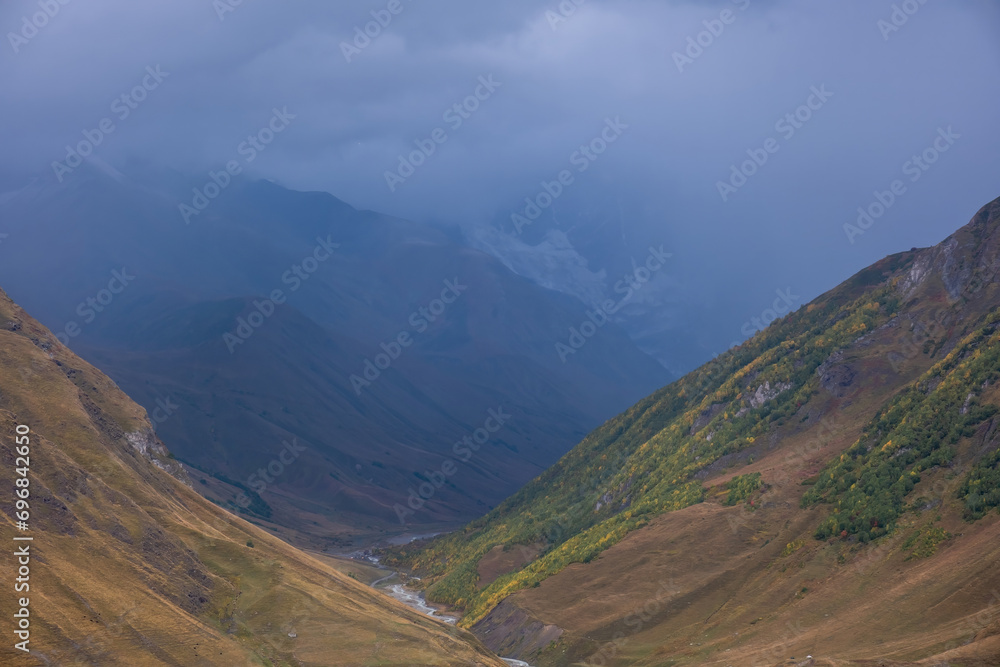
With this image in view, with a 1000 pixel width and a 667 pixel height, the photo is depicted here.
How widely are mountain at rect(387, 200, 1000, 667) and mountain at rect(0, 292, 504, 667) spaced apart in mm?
16705

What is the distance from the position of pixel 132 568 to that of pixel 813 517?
60.9 meters

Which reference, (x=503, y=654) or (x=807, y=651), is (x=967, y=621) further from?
(x=503, y=654)

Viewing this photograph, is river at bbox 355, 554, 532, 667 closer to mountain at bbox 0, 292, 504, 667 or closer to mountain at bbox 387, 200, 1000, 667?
mountain at bbox 387, 200, 1000, 667

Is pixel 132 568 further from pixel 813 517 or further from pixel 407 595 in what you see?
pixel 407 595

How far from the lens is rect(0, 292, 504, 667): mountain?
55500 millimetres

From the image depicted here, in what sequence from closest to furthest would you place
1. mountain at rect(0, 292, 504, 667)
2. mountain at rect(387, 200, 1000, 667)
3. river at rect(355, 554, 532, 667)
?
1. mountain at rect(0, 292, 504, 667)
2. mountain at rect(387, 200, 1000, 667)
3. river at rect(355, 554, 532, 667)

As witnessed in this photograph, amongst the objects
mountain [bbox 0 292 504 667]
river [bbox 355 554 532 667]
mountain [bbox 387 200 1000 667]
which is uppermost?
mountain [bbox 387 200 1000 667]

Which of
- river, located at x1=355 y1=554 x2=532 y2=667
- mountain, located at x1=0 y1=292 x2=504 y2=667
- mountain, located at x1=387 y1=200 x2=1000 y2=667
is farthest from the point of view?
river, located at x1=355 y1=554 x2=532 y2=667

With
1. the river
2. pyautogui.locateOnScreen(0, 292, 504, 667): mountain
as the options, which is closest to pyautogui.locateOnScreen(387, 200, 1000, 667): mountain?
the river

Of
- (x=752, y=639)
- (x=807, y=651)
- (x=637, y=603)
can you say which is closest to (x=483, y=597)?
(x=637, y=603)

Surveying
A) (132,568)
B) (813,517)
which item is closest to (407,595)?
(813,517)

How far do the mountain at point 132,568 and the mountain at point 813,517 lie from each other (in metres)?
16.7

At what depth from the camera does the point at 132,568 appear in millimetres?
62812

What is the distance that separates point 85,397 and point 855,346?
88381 mm
